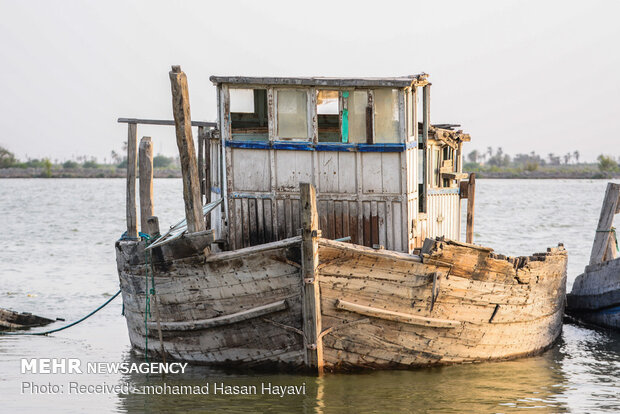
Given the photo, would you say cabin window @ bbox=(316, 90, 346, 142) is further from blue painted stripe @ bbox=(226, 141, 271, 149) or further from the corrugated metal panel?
the corrugated metal panel

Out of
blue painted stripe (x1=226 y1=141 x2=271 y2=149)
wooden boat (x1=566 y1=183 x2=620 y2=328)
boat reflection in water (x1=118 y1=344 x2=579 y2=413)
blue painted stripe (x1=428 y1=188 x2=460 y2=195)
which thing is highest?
blue painted stripe (x1=226 y1=141 x2=271 y2=149)

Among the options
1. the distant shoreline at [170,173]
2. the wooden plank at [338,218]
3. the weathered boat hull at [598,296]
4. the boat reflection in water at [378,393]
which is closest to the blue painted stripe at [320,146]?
the wooden plank at [338,218]

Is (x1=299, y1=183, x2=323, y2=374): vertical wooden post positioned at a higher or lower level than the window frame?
lower

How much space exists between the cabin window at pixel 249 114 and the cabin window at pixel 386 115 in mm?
1642

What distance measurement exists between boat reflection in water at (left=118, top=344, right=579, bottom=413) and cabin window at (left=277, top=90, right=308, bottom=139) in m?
3.45

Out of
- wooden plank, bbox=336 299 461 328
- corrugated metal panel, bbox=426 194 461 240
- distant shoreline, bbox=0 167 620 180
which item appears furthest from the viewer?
distant shoreline, bbox=0 167 620 180

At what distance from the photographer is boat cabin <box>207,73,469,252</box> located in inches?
475

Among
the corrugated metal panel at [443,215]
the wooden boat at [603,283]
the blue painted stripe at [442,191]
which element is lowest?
the wooden boat at [603,283]

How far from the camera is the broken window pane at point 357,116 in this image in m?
12.1

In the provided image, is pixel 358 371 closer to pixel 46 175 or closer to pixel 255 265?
pixel 255 265

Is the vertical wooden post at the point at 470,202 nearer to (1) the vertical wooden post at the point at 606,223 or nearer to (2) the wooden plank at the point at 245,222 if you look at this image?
(1) the vertical wooden post at the point at 606,223

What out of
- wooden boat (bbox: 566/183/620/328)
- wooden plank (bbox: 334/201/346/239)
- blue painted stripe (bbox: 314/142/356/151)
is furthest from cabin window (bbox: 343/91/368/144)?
wooden boat (bbox: 566/183/620/328)

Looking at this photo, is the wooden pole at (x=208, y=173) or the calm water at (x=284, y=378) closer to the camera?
the calm water at (x=284, y=378)

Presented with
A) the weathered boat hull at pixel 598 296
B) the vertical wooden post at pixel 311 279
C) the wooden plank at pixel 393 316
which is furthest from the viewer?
the weathered boat hull at pixel 598 296
